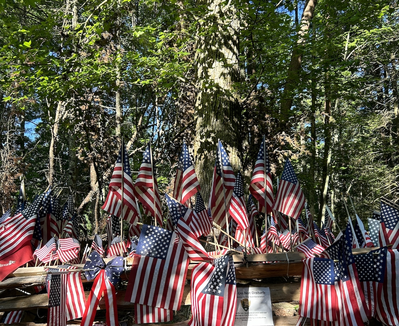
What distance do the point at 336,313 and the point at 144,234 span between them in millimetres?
2065

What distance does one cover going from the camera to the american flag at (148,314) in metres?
3.43

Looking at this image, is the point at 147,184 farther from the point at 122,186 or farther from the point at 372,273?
the point at 372,273

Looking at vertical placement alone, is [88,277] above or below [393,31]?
below

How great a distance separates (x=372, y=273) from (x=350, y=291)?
1.01 feet

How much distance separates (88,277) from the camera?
3658 mm

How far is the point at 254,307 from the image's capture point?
3551 mm

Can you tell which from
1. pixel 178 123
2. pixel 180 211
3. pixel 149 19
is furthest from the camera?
pixel 149 19

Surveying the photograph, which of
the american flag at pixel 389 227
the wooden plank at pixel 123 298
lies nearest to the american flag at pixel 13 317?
the wooden plank at pixel 123 298

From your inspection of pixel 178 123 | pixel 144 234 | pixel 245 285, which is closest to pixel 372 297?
pixel 245 285

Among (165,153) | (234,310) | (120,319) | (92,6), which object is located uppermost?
(92,6)

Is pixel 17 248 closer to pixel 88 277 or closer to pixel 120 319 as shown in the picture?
pixel 88 277

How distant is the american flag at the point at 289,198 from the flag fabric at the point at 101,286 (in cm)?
220

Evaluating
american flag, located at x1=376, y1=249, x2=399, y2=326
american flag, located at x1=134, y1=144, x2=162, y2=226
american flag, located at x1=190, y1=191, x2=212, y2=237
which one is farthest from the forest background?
american flag, located at x1=376, y1=249, x2=399, y2=326

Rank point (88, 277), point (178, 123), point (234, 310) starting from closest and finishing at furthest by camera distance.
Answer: point (234, 310), point (88, 277), point (178, 123)
